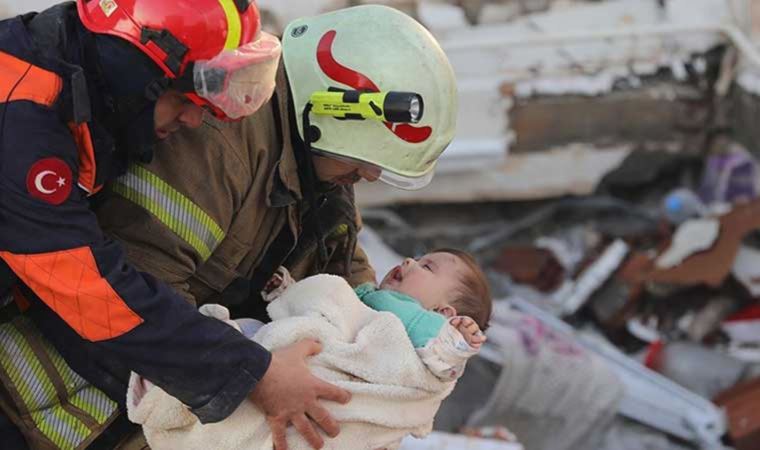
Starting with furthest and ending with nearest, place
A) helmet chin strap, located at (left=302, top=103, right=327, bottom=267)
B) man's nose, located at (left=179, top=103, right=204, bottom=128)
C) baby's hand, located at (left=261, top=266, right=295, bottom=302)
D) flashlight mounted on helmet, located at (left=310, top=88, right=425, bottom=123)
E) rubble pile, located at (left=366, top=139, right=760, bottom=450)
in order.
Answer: rubble pile, located at (left=366, top=139, right=760, bottom=450), baby's hand, located at (left=261, top=266, right=295, bottom=302), helmet chin strap, located at (left=302, top=103, right=327, bottom=267), flashlight mounted on helmet, located at (left=310, top=88, right=425, bottom=123), man's nose, located at (left=179, top=103, right=204, bottom=128)

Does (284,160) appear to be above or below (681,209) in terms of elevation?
above

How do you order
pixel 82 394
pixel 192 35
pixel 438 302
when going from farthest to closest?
pixel 438 302 < pixel 82 394 < pixel 192 35

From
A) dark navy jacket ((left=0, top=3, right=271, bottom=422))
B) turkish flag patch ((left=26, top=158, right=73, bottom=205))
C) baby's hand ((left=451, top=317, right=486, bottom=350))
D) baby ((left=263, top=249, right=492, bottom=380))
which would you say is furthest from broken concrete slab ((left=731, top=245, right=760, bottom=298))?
turkish flag patch ((left=26, top=158, right=73, bottom=205))

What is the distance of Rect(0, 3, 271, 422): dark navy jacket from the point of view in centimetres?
216

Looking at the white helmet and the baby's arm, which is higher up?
the white helmet

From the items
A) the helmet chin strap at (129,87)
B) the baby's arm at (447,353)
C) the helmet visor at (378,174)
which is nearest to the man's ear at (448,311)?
the baby's arm at (447,353)

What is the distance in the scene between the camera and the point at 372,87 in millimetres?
2711

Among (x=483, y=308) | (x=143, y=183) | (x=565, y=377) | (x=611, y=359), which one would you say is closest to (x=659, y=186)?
(x=611, y=359)

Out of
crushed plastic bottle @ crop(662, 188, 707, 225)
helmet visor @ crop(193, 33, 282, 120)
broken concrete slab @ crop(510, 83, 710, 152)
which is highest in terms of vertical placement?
helmet visor @ crop(193, 33, 282, 120)

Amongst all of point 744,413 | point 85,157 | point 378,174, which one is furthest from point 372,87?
point 744,413

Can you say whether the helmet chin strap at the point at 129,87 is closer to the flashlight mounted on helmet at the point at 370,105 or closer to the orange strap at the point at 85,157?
the orange strap at the point at 85,157

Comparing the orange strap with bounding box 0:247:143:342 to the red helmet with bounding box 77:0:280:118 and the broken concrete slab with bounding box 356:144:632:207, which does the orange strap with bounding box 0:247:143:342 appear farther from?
the broken concrete slab with bounding box 356:144:632:207

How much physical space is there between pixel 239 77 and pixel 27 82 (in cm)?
40

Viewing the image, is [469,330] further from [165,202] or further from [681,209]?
[681,209]
